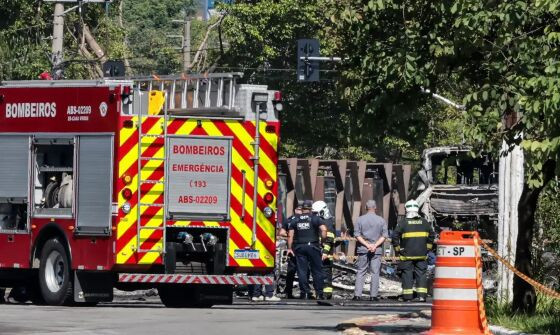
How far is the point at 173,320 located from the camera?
55.8 ft

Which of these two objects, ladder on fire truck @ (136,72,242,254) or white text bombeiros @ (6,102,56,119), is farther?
white text bombeiros @ (6,102,56,119)

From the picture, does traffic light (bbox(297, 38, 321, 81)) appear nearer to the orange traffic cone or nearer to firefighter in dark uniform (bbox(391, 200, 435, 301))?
firefighter in dark uniform (bbox(391, 200, 435, 301))

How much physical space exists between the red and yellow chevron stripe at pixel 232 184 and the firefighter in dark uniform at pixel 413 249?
15.2 ft

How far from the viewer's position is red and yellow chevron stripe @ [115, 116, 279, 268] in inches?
754

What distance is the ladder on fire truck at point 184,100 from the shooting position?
759 inches

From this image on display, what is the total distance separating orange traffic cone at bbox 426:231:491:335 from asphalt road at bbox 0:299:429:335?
1.96 meters

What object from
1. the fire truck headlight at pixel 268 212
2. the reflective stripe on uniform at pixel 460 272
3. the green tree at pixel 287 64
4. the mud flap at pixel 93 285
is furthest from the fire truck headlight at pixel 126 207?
the green tree at pixel 287 64

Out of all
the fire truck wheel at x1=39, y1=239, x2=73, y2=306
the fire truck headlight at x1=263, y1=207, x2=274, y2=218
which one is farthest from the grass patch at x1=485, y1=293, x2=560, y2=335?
the fire truck wheel at x1=39, y1=239, x2=73, y2=306

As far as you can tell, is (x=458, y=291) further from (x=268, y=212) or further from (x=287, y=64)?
(x=287, y=64)

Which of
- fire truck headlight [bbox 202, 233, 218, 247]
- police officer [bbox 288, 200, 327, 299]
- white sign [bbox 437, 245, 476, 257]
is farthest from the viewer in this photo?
police officer [bbox 288, 200, 327, 299]

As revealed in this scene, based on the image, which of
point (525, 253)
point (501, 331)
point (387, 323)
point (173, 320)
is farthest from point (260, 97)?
point (501, 331)

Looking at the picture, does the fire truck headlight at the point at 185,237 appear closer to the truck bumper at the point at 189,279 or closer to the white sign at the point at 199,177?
the white sign at the point at 199,177

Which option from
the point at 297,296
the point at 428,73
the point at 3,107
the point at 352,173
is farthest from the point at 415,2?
the point at 352,173

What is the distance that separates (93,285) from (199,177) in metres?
2.01
